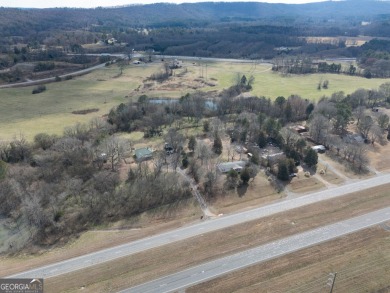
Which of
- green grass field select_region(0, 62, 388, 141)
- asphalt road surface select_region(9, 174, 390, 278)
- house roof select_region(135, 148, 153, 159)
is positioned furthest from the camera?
green grass field select_region(0, 62, 388, 141)

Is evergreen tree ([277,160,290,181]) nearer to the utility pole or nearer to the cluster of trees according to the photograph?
the cluster of trees

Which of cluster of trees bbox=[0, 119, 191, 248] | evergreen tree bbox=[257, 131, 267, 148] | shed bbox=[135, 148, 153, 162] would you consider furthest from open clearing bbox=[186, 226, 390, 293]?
shed bbox=[135, 148, 153, 162]

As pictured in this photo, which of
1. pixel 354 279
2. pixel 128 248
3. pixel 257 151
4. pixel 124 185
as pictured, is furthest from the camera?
pixel 257 151

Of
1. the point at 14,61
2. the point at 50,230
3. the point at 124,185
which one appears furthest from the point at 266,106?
the point at 14,61

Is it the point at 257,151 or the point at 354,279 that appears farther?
the point at 257,151

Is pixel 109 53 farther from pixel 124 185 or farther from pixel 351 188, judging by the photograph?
pixel 351 188

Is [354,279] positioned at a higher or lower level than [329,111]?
lower

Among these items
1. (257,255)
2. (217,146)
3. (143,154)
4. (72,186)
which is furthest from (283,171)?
(72,186)
